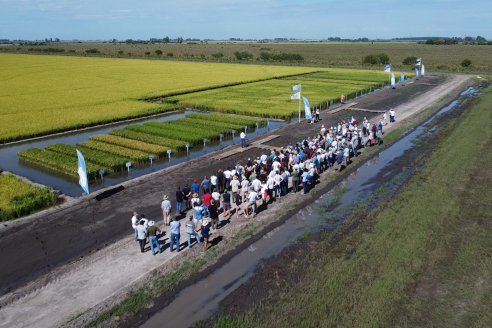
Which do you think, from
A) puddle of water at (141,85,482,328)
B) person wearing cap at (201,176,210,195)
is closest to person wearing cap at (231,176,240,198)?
person wearing cap at (201,176,210,195)

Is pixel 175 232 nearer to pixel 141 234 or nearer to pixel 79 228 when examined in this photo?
pixel 141 234

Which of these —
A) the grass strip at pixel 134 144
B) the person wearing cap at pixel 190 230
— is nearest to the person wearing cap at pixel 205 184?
the person wearing cap at pixel 190 230

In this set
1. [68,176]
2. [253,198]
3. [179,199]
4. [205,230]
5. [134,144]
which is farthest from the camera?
[134,144]

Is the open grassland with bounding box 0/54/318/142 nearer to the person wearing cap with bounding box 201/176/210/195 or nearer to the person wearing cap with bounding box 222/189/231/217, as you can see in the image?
the person wearing cap with bounding box 201/176/210/195

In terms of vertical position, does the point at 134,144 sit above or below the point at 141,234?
above

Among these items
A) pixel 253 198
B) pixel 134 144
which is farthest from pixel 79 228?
pixel 134 144

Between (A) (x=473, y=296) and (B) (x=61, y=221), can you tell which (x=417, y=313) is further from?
(B) (x=61, y=221)

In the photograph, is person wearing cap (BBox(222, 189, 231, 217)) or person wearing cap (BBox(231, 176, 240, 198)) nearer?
person wearing cap (BBox(222, 189, 231, 217))
